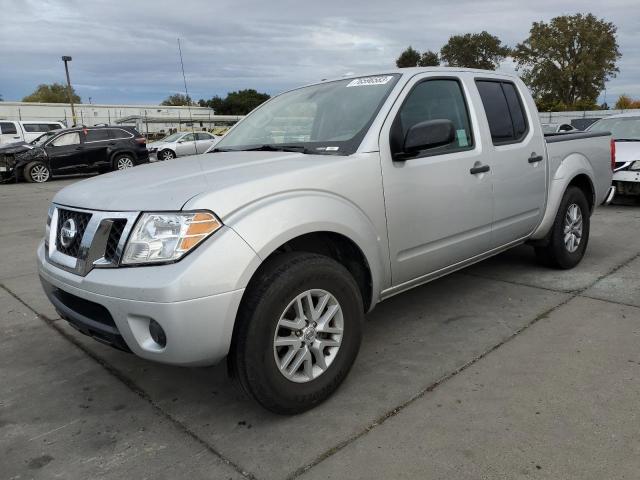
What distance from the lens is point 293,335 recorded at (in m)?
2.64

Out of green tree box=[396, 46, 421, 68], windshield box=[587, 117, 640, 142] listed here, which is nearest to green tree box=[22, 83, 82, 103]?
green tree box=[396, 46, 421, 68]

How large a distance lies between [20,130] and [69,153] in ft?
24.5

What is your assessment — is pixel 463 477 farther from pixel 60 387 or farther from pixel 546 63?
pixel 546 63

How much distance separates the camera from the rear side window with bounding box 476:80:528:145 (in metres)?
4.04

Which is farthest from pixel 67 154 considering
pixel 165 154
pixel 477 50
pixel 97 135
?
pixel 477 50

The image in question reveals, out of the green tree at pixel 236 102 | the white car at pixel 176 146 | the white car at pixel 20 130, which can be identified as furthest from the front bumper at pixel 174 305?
the green tree at pixel 236 102

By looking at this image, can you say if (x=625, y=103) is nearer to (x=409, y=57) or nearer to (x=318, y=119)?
(x=409, y=57)

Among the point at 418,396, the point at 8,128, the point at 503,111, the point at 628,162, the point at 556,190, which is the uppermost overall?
the point at 8,128

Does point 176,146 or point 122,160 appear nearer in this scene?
point 122,160

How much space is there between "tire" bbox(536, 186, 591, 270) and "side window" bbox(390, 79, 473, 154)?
1494 mm

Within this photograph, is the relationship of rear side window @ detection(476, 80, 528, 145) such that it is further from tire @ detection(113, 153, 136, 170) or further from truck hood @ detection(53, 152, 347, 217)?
tire @ detection(113, 153, 136, 170)

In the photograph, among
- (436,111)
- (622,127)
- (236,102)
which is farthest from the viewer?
(236,102)

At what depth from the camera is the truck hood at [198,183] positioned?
2471 millimetres

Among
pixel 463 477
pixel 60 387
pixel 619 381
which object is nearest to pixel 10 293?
pixel 60 387
